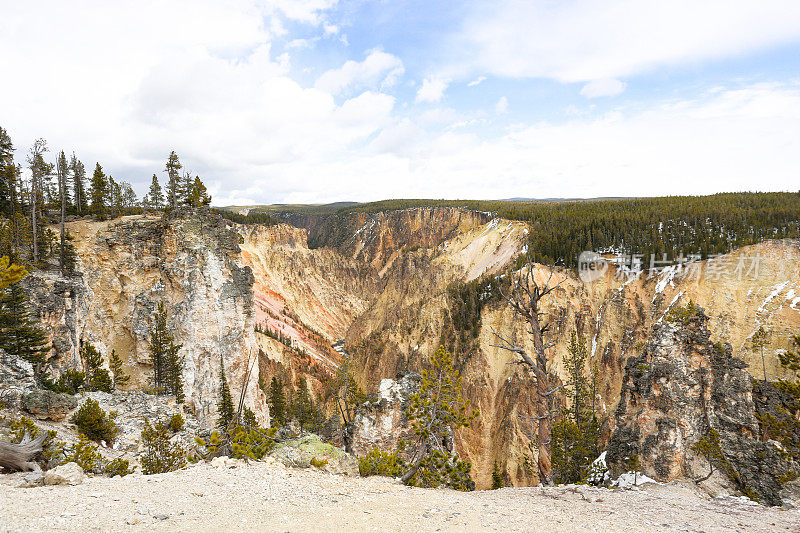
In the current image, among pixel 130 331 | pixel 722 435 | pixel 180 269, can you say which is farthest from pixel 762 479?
pixel 130 331

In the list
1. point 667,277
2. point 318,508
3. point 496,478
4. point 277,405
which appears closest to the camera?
point 318,508

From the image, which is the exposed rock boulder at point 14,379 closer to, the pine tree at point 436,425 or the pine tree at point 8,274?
the pine tree at point 8,274

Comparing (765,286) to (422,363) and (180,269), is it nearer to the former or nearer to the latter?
(422,363)

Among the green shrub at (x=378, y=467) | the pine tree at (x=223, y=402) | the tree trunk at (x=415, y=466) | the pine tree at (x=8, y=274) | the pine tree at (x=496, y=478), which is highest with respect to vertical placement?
the pine tree at (x=8, y=274)

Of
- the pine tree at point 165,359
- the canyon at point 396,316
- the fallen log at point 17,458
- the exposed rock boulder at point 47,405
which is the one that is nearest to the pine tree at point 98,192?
the canyon at point 396,316

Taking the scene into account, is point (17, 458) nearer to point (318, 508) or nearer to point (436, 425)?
point (318, 508)

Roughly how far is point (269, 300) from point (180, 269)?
39.4 m

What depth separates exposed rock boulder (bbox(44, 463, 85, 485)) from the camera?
6.39 metres

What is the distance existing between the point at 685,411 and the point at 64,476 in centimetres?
2018

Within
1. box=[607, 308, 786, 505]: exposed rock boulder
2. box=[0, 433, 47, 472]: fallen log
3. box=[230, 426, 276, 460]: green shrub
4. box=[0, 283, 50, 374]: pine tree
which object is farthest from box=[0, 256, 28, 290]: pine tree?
box=[607, 308, 786, 505]: exposed rock boulder

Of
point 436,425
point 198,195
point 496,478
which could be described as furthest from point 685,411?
point 198,195

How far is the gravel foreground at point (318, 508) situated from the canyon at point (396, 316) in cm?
280

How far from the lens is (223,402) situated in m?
26.2

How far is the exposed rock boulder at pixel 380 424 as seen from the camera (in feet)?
60.0
